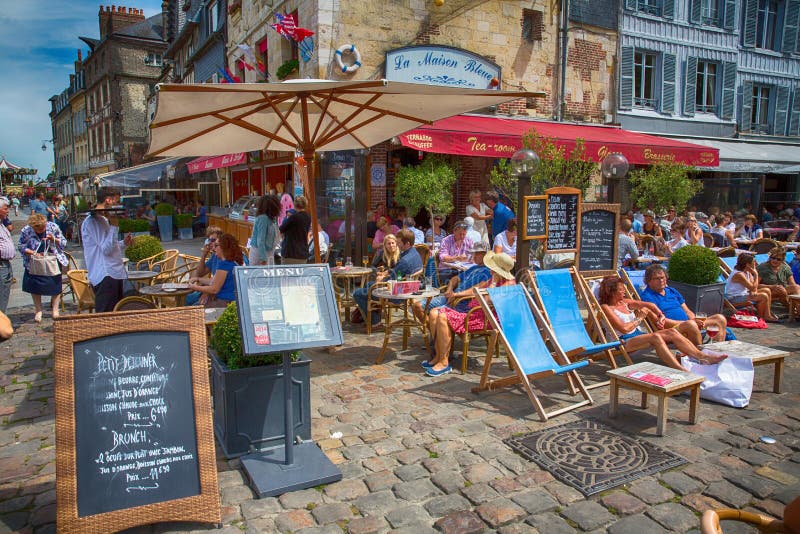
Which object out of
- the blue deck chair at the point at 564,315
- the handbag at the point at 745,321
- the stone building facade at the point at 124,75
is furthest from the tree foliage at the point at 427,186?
the stone building facade at the point at 124,75

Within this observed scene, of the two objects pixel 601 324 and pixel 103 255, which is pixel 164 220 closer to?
pixel 103 255

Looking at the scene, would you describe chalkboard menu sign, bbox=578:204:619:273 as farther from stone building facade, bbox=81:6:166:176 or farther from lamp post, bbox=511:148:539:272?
stone building facade, bbox=81:6:166:176

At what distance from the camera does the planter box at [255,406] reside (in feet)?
11.4

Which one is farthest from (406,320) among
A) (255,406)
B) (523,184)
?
(255,406)

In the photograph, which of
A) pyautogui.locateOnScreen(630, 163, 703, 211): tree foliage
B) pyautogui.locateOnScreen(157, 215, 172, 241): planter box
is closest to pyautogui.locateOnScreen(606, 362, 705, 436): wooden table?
pyautogui.locateOnScreen(630, 163, 703, 211): tree foliage

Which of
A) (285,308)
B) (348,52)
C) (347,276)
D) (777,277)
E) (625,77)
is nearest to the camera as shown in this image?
(285,308)

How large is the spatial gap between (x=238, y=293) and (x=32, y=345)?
4464 millimetres

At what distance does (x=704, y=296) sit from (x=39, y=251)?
28.2 feet

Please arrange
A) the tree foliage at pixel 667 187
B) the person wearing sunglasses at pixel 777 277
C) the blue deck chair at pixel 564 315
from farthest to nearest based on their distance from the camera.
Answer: the tree foliage at pixel 667 187
the person wearing sunglasses at pixel 777 277
the blue deck chair at pixel 564 315

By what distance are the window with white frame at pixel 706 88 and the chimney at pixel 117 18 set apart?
36738 mm

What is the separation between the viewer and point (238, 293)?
3178 mm

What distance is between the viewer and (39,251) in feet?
23.9

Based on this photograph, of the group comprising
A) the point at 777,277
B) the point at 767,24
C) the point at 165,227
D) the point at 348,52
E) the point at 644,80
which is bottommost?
the point at 777,277

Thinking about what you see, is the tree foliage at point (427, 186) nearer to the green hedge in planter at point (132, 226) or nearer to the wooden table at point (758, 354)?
the wooden table at point (758, 354)
